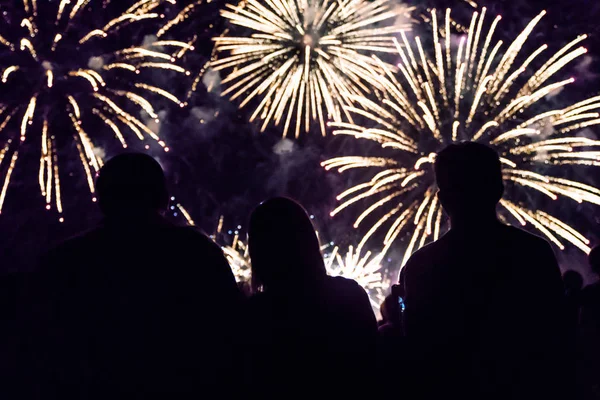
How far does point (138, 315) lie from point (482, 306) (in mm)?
1438

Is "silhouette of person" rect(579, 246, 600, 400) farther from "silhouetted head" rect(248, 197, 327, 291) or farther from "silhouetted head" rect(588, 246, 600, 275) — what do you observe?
"silhouetted head" rect(248, 197, 327, 291)

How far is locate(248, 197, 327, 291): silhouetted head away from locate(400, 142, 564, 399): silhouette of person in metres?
0.48

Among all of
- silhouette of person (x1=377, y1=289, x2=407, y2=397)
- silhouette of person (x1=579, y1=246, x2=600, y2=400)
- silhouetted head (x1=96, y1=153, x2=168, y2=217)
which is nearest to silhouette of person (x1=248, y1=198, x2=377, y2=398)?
silhouette of person (x1=377, y1=289, x2=407, y2=397)

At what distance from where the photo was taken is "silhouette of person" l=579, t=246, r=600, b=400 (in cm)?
476

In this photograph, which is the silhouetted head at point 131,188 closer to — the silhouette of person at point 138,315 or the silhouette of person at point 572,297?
the silhouette of person at point 138,315

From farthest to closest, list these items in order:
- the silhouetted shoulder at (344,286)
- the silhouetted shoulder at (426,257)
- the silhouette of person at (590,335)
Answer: the silhouette of person at (590,335), the silhouetted shoulder at (426,257), the silhouetted shoulder at (344,286)

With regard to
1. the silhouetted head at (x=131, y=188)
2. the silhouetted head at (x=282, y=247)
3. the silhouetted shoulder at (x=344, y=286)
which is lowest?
the silhouetted shoulder at (x=344, y=286)

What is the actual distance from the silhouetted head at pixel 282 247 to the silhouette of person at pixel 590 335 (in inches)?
113

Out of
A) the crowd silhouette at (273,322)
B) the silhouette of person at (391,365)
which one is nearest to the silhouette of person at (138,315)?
the crowd silhouette at (273,322)

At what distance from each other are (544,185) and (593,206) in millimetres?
13917

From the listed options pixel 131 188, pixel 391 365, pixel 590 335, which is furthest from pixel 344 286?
pixel 590 335

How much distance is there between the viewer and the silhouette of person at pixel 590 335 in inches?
187

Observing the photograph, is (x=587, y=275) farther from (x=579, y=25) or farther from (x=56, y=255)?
(x=56, y=255)

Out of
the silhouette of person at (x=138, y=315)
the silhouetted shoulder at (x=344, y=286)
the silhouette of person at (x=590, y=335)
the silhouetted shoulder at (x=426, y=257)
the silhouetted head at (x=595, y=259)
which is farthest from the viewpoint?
the silhouetted head at (x=595, y=259)
